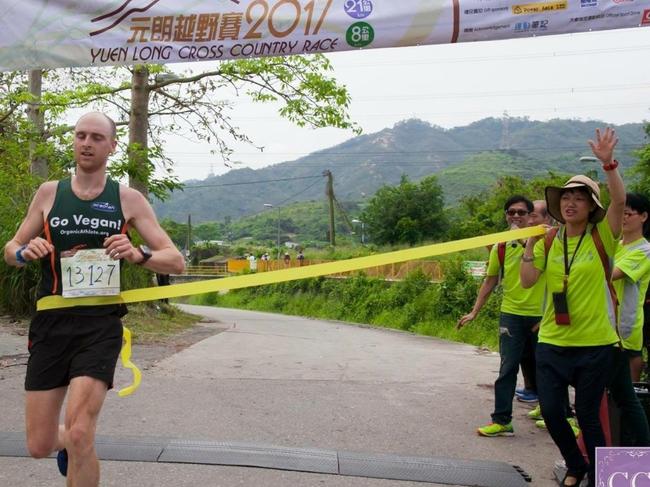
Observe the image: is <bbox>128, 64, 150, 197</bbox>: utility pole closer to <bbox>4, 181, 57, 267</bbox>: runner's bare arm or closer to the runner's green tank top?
<bbox>4, 181, 57, 267</bbox>: runner's bare arm

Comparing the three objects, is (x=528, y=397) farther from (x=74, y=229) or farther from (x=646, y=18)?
(x=74, y=229)

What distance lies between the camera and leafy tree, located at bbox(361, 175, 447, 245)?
198ft

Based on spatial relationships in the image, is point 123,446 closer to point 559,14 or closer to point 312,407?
point 312,407

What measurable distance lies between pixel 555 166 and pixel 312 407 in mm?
159856

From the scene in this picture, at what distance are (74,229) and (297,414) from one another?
3.39 m

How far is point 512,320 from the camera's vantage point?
240 inches

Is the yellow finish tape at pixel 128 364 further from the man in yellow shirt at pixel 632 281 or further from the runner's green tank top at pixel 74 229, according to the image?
the man in yellow shirt at pixel 632 281

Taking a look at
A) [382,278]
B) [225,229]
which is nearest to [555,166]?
[225,229]

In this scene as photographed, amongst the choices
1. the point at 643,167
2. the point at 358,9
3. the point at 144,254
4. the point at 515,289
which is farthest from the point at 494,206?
the point at 144,254

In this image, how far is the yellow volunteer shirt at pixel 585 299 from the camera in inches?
163

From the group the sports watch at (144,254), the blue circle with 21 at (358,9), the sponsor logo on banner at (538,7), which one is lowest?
the sports watch at (144,254)

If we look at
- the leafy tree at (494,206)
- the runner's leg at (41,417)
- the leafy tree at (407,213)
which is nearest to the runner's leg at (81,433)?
the runner's leg at (41,417)

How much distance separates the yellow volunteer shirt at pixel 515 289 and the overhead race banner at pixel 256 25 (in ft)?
6.23

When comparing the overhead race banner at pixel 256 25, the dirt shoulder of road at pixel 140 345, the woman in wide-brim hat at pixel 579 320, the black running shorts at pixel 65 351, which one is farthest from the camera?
the dirt shoulder of road at pixel 140 345
